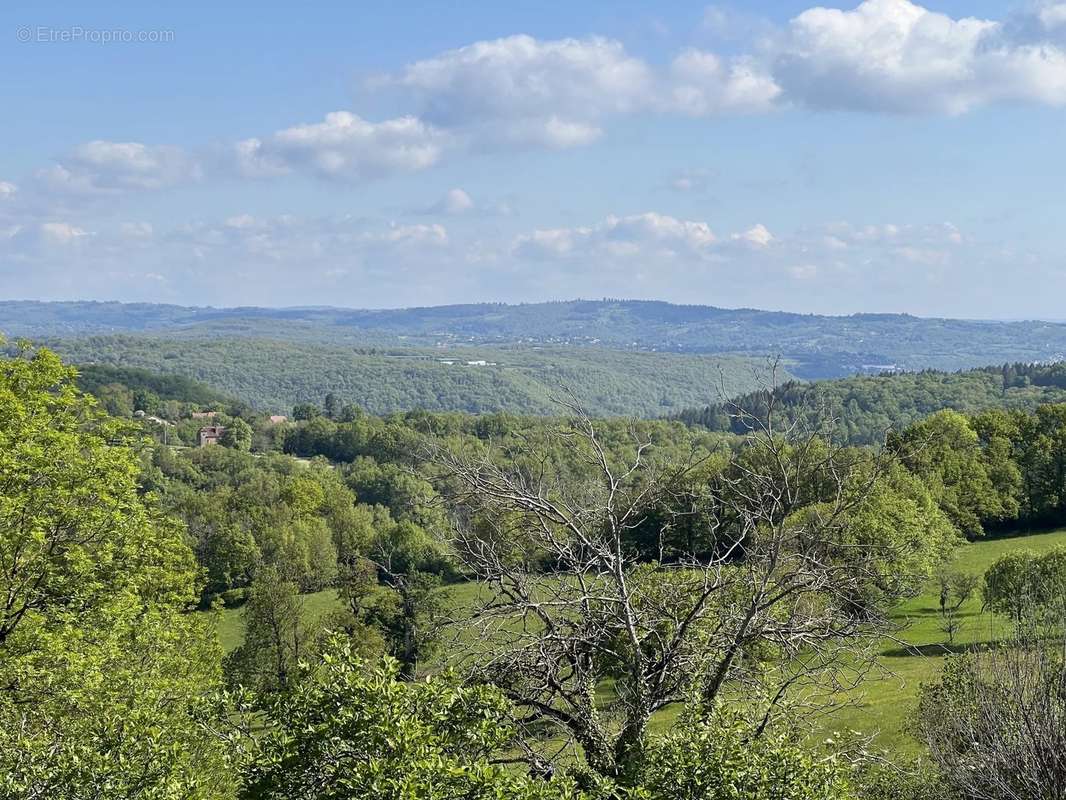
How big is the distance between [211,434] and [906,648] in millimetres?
142708

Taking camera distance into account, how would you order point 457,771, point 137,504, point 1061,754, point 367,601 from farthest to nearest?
point 367,601
point 137,504
point 1061,754
point 457,771

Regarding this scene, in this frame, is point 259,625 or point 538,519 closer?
point 538,519

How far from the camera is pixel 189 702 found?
11.0 m

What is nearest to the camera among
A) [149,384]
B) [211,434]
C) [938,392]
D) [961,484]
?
[961,484]

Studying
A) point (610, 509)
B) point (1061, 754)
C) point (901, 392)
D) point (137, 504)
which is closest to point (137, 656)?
point (137, 504)

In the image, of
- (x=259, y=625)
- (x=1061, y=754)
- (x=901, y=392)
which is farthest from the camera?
→ (x=901, y=392)

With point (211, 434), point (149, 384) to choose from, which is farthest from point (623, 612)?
point (149, 384)

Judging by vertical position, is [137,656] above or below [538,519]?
below

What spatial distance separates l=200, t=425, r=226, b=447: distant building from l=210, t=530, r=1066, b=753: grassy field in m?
76.5

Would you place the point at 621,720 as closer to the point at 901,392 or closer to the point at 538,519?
the point at 538,519

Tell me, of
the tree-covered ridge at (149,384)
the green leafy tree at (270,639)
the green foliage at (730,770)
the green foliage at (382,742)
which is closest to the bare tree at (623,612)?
the green foliage at (730,770)

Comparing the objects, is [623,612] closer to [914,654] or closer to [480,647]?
[480,647]

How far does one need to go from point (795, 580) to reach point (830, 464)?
2.14 m

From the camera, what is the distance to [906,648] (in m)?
15.6
